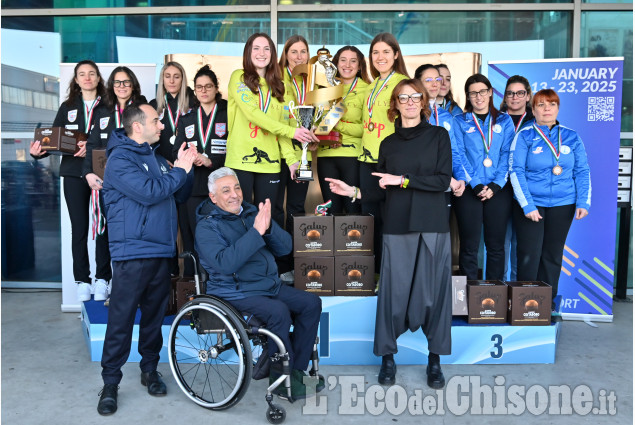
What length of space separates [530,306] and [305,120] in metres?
1.75

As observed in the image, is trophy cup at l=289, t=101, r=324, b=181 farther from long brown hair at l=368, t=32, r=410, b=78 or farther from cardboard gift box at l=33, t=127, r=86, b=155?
cardboard gift box at l=33, t=127, r=86, b=155

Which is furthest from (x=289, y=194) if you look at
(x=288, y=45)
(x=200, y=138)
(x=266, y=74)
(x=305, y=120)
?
(x=288, y=45)

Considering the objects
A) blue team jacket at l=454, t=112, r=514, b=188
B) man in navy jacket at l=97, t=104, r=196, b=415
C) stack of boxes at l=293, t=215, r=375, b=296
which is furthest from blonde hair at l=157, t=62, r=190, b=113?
blue team jacket at l=454, t=112, r=514, b=188

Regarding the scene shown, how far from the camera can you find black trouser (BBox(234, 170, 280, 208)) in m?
3.66

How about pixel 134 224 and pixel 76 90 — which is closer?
pixel 134 224

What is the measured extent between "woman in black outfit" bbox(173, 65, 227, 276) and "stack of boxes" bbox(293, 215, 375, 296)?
0.85 meters

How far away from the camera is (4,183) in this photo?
5387 mm

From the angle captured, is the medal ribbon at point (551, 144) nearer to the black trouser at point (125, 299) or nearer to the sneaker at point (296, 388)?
the sneaker at point (296, 388)

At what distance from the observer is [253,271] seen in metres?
2.89

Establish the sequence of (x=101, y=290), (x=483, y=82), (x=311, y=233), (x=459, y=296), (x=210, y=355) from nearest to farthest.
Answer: (x=210, y=355) → (x=311, y=233) → (x=459, y=296) → (x=483, y=82) → (x=101, y=290)

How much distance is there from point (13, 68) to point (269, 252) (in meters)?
3.58

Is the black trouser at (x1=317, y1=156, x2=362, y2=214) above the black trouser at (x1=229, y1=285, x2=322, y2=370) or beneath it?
above

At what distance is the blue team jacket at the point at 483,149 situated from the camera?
3779mm

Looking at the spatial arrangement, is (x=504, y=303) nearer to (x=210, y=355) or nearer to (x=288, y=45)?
(x=210, y=355)
